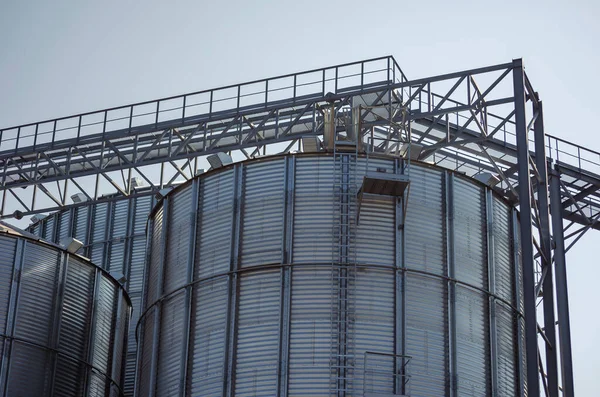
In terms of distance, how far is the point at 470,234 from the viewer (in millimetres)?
31891

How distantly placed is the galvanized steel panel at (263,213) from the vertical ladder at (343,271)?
1471mm

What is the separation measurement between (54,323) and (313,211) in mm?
10336

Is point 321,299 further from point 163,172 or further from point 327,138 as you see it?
point 163,172

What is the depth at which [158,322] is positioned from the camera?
106 ft

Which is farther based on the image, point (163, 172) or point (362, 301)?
point (163, 172)

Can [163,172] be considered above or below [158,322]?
above

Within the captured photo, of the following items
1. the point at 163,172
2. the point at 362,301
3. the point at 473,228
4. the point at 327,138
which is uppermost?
the point at 163,172

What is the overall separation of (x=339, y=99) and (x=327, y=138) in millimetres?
4959

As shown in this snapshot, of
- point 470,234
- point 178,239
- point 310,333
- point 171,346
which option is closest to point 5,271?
point 178,239

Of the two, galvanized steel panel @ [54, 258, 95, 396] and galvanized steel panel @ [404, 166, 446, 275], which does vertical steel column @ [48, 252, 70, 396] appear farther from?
galvanized steel panel @ [404, 166, 446, 275]

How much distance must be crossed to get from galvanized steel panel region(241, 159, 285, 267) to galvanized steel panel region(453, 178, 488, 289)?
468 cm

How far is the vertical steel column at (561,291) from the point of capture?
38125 mm

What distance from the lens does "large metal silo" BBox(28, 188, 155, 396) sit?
48875mm

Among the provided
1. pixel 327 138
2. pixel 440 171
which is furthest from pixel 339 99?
pixel 440 171
